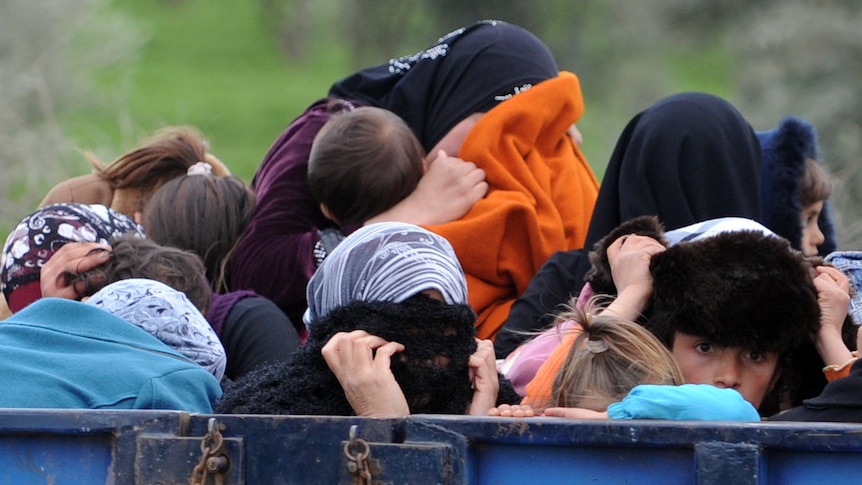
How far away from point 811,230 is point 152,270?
83.4 inches

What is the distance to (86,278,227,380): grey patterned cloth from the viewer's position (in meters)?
2.87

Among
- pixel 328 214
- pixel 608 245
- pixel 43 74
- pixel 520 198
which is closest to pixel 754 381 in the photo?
pixel 608 245

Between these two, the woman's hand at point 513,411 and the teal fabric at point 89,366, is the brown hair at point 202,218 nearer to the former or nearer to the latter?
the teal fabric at point 89,366

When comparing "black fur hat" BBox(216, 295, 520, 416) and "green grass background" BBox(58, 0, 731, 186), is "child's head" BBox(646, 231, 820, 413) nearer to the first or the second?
"black fur hat" BBox(216, 295, 520, 416)

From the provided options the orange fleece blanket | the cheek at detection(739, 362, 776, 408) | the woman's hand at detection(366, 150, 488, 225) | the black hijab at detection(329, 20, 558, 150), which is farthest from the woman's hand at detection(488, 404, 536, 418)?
the black hijab at detection(329, 20, 558, 150)

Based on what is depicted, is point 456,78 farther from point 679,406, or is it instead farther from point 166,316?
point 679,406

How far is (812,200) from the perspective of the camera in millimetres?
4055

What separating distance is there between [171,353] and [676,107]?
63.4 inches

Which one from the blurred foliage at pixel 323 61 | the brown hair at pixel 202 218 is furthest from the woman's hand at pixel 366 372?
the blurred foliage at pixel 323 61

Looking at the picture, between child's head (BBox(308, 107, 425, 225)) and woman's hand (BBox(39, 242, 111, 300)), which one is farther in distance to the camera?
child's head (BBox(308, 107, 425, 225))

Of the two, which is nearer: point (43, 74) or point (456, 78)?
point (456, 78)

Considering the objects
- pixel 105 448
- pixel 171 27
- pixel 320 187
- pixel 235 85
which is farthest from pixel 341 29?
pixel 105 448

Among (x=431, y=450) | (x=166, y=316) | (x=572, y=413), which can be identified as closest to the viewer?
(x=431, y=450)

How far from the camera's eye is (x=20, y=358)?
258 centimetres
